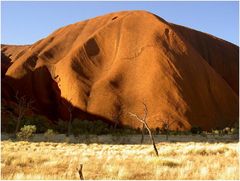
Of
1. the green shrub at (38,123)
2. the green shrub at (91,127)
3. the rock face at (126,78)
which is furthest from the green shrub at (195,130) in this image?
the green shrub at (38,123)

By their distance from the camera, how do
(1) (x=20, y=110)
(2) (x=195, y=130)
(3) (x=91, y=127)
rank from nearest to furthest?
(1) (x=20, y=110)
(3) (x=91, y=127)
(2) (x=195, y=130)

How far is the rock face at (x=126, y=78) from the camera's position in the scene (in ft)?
250

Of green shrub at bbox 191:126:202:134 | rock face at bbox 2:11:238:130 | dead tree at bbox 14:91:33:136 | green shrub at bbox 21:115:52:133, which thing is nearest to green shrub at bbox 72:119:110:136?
green shrub at bbox 21:115:52:133

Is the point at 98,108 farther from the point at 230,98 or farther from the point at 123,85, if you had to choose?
the point at 230,98

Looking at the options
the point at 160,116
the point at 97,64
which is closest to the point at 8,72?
the point at 97,64

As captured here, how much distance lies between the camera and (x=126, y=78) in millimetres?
82750

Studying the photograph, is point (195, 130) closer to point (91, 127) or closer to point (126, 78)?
point (91, 127)

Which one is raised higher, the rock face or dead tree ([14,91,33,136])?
the rock face

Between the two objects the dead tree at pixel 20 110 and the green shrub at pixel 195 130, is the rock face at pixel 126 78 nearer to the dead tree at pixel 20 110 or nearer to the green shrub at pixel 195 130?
the green shrub at pixel 195 130

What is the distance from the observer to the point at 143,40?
90188 mm

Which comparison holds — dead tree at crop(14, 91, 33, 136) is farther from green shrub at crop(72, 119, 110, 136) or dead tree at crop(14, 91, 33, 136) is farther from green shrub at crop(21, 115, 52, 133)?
green shrub at crop(72, 119, 110, 136)

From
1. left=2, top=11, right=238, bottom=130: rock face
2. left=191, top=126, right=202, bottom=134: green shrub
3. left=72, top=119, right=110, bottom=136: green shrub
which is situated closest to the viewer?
left=72, top=119, right=110, bottom=136: green shrub

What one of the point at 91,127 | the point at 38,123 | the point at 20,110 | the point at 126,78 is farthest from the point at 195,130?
the point at 20,110

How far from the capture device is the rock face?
7619cm
